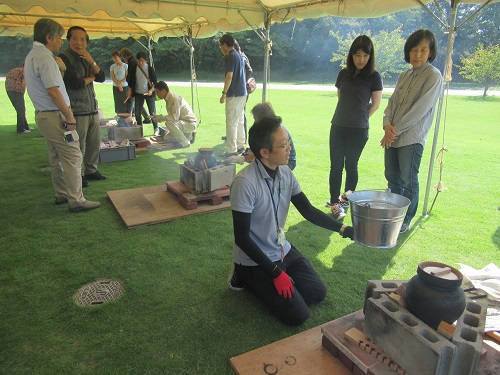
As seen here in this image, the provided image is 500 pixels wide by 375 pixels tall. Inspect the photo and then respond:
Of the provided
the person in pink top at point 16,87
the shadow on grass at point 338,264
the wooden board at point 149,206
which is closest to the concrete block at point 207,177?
the wooden board at point 149,206

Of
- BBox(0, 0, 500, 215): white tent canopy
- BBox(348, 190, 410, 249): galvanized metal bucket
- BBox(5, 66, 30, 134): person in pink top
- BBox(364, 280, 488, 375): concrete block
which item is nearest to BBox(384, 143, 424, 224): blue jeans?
BBox(0, 0, 500, 215): white tent canopy

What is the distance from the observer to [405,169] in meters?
3.75

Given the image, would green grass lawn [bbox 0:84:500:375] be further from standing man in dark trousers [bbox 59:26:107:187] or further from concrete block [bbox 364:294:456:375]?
standing man in dark trousers [bbox 59:26:107:187]

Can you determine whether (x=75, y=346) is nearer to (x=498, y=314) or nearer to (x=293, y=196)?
(x=293, y=196)

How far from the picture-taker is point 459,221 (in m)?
4.36

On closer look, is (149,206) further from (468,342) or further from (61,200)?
(468,342)

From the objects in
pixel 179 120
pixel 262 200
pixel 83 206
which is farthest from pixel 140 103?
pixel 262 200

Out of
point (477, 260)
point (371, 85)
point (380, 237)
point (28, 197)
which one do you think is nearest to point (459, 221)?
point (477, 260)

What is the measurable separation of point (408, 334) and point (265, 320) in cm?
114

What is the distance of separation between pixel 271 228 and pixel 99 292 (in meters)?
1.51

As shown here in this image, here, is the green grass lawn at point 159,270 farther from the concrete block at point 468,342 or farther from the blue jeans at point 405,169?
the concrete block at point 468,342

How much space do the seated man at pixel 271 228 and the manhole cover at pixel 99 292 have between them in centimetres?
99

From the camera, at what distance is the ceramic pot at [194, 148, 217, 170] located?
4.57 metres

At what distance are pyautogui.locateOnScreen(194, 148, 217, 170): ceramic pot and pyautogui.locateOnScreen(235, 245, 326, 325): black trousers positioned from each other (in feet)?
6.57
